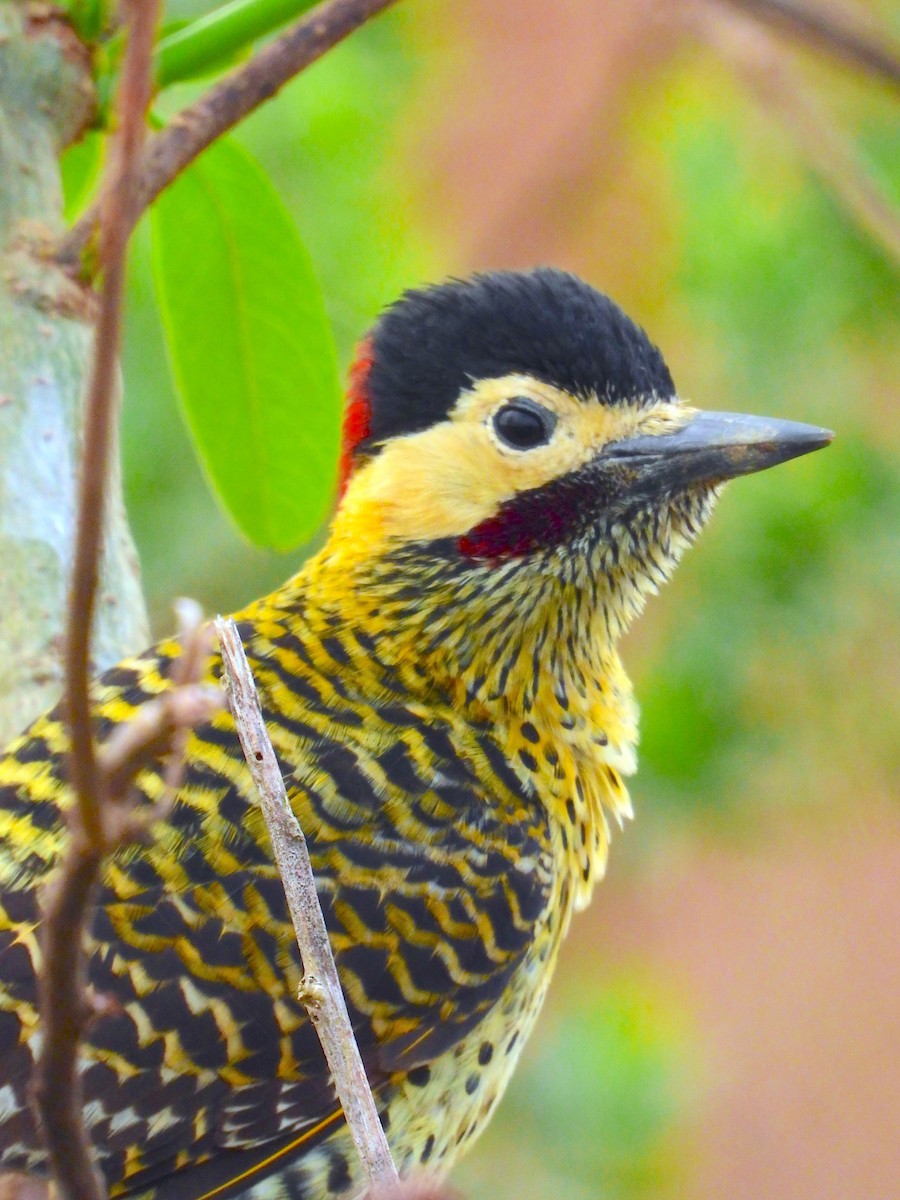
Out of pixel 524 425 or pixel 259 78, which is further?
pixel 524 425

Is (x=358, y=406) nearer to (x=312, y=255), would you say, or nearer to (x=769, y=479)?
(x=769, y=479)

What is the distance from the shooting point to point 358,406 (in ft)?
8.35

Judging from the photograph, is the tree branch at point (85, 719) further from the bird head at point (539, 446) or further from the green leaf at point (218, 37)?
the bird head at point (539, 446)

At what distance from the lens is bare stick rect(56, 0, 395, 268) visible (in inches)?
82.4

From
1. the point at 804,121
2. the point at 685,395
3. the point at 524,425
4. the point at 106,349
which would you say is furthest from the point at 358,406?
the point at 106,349

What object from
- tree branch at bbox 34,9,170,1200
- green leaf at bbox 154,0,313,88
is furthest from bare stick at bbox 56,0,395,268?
tree branch at bbox 34,9,170,1200

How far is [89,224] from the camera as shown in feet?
7.34

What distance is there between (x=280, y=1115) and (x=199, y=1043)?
0.13 meters

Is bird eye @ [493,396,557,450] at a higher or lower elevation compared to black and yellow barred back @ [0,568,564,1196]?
higher

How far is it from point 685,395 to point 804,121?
1300mm

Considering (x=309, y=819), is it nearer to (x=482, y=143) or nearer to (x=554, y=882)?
(x=554, y=882)

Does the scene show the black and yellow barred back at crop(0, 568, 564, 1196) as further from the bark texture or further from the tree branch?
the tree branch

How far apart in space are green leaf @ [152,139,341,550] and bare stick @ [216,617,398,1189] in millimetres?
1288

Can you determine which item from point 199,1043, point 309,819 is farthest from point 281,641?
point 199,1043
